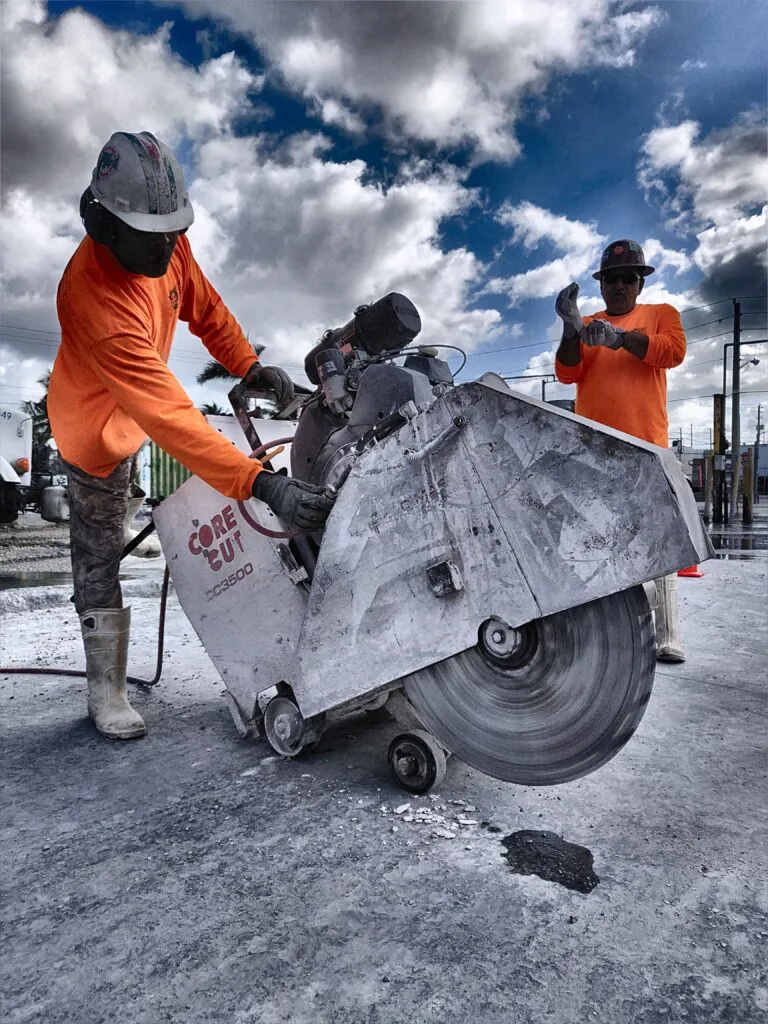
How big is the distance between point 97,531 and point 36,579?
168 inches

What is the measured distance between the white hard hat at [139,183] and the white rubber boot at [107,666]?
1.39 m

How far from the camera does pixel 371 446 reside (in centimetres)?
173

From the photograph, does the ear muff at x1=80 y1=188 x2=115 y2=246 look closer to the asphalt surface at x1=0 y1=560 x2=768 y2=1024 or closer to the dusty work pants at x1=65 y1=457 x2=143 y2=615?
the dusty work pants at x1=65 y1=457 x2=143 y2=615

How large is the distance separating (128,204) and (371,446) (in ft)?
3.45

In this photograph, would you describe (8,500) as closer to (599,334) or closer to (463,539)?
(599,334)

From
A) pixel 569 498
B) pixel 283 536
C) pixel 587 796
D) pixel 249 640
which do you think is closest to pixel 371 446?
pixel 283 536

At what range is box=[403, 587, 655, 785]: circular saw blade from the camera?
Answer: 146 cm

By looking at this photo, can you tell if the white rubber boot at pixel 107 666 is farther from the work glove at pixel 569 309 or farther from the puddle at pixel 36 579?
the puddle at pixel 36 579

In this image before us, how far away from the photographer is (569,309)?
2.70 m

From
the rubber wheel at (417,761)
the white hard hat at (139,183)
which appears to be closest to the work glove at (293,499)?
the rubber wheel at (417,761)

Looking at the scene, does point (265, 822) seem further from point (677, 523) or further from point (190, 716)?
point (677, 523)

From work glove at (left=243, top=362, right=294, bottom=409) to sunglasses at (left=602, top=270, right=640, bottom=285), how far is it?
1662 millimetres

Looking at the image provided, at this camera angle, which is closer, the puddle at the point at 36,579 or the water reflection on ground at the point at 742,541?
the puddle at the point at 36,579

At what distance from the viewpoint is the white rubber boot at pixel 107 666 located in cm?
236
